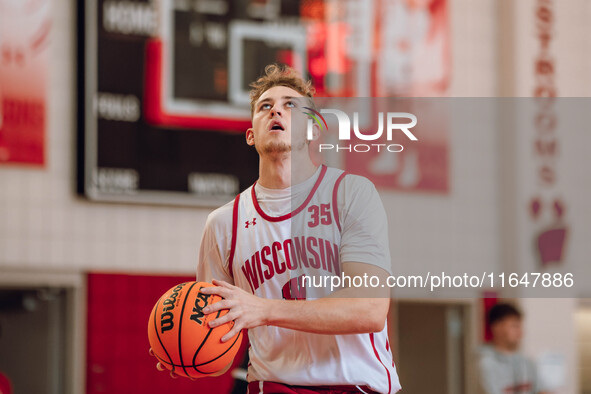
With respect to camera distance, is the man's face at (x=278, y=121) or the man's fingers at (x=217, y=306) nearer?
the man's fingers at (x=217, y=306)

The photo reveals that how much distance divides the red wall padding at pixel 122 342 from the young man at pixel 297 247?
16.0ft

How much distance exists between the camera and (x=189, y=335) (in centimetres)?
341

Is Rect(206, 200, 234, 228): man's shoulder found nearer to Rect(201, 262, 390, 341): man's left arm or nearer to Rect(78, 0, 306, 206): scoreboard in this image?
Rect(201, 262, 390, 341): man's left arm

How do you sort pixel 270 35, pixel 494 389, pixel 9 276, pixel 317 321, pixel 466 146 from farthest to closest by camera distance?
pixel 466 146
pixel 270 35
pixel 9 276
pixel 494 389
pixel 317 321

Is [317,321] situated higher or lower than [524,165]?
lower

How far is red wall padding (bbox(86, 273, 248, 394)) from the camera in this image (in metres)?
8.67

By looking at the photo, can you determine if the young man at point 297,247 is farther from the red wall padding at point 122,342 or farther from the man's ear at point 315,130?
the red wall padding at point 122,342

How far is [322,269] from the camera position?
3748mm

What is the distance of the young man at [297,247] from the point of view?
3.64 meters

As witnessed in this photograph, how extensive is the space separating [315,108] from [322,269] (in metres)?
0.68

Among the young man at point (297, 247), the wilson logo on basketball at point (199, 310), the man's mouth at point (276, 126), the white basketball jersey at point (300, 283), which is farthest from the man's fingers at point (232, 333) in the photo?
the man's mouth at point (276, 126)

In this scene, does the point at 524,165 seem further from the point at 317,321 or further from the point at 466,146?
the point at 317,321

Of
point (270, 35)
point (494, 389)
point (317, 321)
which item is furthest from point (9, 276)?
point (317, 321)

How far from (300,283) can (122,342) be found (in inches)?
211
